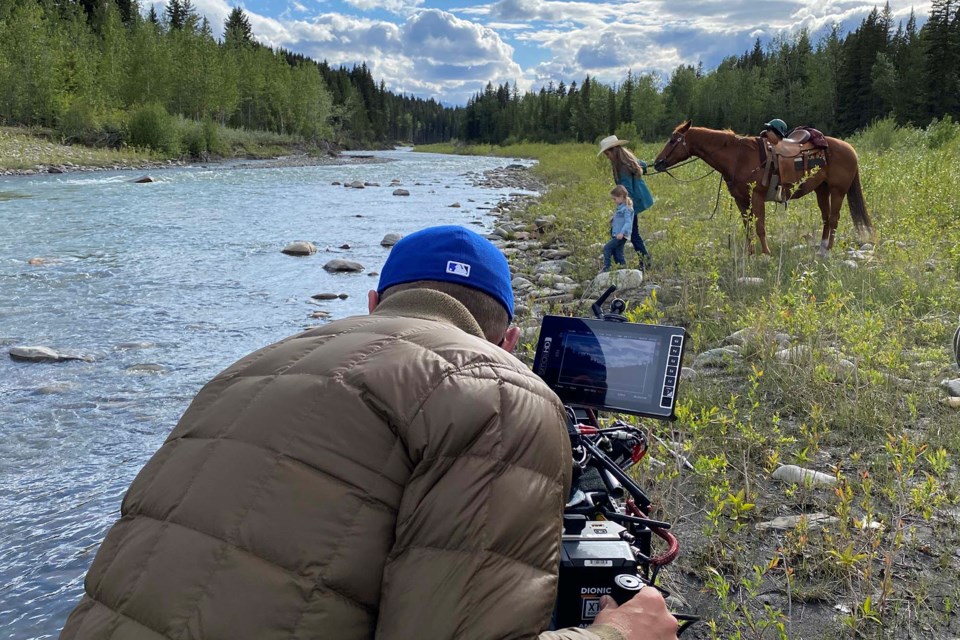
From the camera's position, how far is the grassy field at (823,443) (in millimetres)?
2912

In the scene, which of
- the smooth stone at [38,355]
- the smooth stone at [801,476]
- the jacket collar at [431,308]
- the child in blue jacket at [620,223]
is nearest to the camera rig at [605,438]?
the jacket collar at [431,308]

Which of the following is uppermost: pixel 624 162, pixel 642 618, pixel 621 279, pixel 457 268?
pixel 624 162

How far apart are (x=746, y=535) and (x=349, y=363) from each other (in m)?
2.68

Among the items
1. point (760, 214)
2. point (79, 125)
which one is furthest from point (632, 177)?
point (79, 125)

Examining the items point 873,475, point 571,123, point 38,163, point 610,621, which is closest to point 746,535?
point 873,475

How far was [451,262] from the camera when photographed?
1.72m

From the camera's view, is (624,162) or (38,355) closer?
(38,355)

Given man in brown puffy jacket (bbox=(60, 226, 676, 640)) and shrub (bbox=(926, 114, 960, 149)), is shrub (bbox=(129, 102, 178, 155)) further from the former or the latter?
man in brown puffy jacket (bbox=(60, 226, 676, 640))

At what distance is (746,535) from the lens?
341 centimetres

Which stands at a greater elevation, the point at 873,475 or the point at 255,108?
the point at 255,108

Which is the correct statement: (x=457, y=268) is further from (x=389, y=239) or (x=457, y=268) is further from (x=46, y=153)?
(x=46, y=153)

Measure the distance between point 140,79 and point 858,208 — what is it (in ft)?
187

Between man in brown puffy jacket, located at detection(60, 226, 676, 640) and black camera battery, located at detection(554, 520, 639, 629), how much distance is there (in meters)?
0.15

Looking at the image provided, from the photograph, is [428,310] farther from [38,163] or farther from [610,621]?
[38,163]
